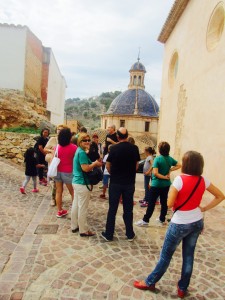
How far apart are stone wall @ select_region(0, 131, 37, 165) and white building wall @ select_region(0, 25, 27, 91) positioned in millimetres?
6136

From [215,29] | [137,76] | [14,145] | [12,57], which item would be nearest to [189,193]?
[215,29]

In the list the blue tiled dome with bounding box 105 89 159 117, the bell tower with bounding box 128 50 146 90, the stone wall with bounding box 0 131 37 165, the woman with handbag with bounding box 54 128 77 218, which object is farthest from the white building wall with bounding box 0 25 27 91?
the bell tower with bounding box 128 50 146 90

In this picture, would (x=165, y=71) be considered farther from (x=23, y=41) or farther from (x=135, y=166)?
(x=135, y=166)

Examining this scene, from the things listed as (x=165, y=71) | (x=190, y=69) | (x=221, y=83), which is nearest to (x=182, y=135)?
(x=190, y=69)

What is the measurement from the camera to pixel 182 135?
12.8 metres

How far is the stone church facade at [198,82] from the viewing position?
870cm

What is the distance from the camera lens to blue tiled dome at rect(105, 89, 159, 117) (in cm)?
4631

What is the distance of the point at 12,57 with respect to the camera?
17344 millimetres

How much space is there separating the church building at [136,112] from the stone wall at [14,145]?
31.9m

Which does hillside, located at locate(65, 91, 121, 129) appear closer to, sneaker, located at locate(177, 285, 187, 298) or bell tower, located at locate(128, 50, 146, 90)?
bell tower, located at locate(128, 50, 146, 90)

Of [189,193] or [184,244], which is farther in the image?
[184,244]

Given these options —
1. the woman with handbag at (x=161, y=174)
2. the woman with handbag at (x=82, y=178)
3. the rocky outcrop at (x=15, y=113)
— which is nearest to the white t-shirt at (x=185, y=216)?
the woman with handbag at (x=82, y=178)

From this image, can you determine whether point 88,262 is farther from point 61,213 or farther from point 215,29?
point 215,29

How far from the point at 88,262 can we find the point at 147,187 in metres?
3.67
